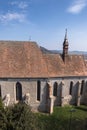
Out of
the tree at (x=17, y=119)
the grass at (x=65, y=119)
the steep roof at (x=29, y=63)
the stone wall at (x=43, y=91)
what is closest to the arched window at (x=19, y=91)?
the stone wall at (x=43, y=91)

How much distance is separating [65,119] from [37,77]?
31.4 feet

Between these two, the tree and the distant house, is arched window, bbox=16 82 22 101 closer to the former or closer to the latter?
the distant house

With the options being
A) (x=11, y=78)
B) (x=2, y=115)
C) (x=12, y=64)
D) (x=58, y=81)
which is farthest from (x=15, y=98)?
(x=2, y=115)

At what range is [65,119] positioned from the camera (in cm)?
3180

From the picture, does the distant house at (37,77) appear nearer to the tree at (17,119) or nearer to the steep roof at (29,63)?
the steep roof at (29,63)

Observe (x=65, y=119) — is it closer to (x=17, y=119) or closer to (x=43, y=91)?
(x=43, y=91)

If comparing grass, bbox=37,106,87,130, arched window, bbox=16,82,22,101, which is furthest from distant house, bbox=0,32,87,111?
grass, bbox=37,106,87,130

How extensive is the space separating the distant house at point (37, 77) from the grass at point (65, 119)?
217 cm

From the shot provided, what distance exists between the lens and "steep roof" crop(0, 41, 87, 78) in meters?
32.7

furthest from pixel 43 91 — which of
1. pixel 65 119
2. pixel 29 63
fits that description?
pixel 65 119

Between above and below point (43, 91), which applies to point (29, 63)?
above

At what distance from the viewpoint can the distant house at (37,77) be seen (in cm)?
3266

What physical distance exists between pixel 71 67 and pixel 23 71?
11641 millimetres

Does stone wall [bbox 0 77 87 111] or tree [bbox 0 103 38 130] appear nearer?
tree [bbox 0 103 38 130]
